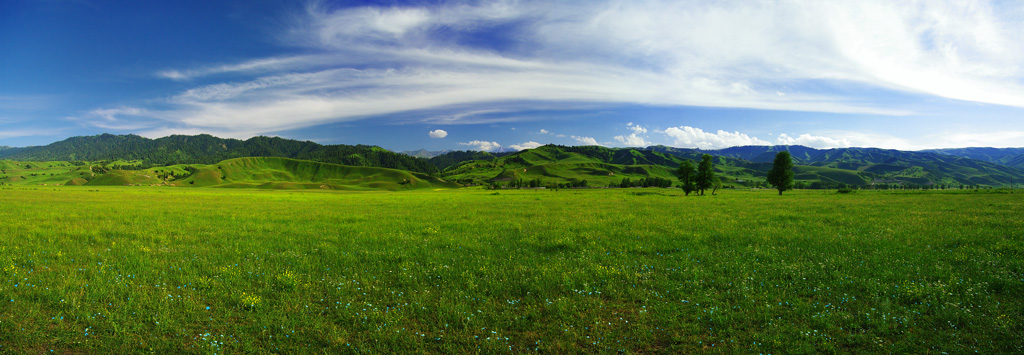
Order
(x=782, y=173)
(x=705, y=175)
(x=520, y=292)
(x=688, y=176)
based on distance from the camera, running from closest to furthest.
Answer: (x=520, y=292)
(x=782, y=173)
(x=705, y=175)
(x=688, y=176)

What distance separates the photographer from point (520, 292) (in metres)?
8.73

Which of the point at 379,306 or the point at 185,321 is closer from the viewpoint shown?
the point at 185,321

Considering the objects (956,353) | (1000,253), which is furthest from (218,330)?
(1000,253)

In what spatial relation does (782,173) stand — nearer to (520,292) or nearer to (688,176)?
(688,176)

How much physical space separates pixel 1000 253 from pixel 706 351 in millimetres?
12862

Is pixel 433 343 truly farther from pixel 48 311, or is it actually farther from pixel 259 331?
pixel 48 311

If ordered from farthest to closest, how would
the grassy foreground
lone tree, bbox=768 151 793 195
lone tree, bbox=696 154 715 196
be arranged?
1. lone tree, bbox=696 154 715 196
2. lone tree, bbox=768 151 793 195
3. the grassy foreground

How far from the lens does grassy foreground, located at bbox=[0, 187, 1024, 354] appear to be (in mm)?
6469

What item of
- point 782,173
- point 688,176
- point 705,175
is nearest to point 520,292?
point 705,175

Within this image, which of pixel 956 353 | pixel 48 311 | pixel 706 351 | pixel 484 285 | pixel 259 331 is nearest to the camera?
pixel 956 353

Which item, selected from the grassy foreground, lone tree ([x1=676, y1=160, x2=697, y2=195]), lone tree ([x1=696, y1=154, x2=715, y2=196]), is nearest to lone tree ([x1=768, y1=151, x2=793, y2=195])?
lone tree ([x1=696, y1=154, x2=715, y2=196])

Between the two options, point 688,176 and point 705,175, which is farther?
point 688,176

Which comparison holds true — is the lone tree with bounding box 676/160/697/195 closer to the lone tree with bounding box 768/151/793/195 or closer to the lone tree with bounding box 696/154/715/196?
the lone tree with bounding box 696/154/715/196

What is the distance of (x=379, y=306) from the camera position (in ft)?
25.9
